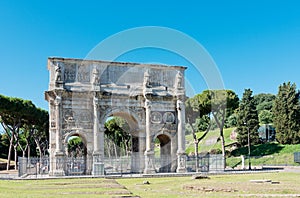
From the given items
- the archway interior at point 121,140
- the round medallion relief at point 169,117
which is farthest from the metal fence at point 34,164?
the round medallion relief at point 169,117

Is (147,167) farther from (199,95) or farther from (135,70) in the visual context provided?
(199,95)

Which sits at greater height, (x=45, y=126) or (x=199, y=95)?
(x=199, y=95)

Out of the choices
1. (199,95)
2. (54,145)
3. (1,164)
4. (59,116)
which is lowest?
(1,164)

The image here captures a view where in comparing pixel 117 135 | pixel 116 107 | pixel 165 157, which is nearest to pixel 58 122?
pixel 116 107

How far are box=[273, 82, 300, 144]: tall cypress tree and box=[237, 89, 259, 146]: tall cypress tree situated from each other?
11.6ft

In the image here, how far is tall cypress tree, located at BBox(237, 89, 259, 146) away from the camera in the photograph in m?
57.7

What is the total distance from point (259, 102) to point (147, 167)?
91102 mm

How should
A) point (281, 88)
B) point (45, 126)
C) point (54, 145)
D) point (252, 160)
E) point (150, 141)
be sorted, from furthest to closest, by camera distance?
point (281, 88), point (45, 126), point (252, 160), point (150, 141), point (54, 145)

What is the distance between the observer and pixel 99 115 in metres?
32.4

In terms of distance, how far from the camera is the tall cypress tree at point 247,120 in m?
57.7

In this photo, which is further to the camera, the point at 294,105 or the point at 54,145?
the point at 294,105

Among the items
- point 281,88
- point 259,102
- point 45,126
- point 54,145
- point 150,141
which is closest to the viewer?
point 54,145

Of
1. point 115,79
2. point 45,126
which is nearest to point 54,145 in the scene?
point 115,79

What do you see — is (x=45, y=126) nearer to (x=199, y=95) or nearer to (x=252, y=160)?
(x=199, y=95)
